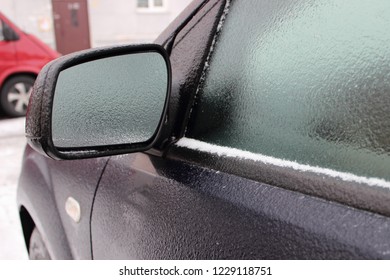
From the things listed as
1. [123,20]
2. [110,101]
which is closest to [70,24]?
[123,20]

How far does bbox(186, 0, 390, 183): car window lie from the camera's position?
33.7 inches

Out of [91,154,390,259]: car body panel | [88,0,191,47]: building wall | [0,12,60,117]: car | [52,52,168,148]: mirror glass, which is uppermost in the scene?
[52,52,168,148]: mirror glass

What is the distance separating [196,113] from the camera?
3.95 feet

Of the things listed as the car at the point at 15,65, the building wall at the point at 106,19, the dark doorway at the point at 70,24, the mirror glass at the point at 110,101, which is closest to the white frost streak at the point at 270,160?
the mirror glass at the point at 110,101

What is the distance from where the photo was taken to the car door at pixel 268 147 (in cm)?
83

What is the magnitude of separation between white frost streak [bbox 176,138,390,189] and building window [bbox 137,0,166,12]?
39.4 ft

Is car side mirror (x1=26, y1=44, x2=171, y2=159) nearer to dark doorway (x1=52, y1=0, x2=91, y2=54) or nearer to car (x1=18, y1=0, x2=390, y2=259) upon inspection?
car (x1=18, y1=0, x2=390, y2=259)

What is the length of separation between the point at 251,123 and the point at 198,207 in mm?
226

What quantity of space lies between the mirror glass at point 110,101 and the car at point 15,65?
624cm

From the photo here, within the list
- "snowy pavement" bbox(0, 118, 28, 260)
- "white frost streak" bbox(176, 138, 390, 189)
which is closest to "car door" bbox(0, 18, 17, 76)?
"snowy pavement" bbox(0, 118, 28, 260)

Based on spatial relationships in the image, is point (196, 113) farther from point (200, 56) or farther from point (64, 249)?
point (64, 249)

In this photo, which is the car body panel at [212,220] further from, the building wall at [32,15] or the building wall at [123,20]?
the building wall at [123,20]

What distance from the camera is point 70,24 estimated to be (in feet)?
38.9

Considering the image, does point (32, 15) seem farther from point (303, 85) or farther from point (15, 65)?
point (303, 85)
